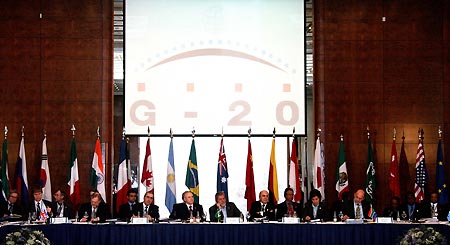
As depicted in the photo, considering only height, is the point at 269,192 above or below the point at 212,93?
below

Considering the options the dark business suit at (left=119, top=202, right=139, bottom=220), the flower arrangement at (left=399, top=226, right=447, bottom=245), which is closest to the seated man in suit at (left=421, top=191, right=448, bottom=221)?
the flower arrangement at (left=399, top=226, right=447, bottom=245)

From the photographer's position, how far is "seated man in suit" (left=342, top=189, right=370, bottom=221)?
11836 millimetres

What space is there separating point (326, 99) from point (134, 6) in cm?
347

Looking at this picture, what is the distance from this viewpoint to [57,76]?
13305mm

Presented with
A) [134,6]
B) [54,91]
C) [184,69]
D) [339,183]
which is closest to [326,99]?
[339,183]

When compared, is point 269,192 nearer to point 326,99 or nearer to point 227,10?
point 326,99

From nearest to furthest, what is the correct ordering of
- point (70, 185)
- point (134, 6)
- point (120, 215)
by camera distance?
1. point (120, 215)
2. point (70, 185)
3. point (134, 6)

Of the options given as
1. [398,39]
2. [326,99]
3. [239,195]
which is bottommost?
[239,195]

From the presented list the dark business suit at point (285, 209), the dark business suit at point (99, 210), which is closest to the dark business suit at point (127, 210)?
the dark business suit at point (99, 210)

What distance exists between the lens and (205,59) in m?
13.6

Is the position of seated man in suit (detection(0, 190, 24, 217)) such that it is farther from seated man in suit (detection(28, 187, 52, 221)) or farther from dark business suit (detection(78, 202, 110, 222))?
dark business suit (detection(78, 202, 110, 222))

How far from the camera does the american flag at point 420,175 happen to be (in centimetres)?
1288

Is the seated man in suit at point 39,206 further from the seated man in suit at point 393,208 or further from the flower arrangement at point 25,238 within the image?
the seated man in suit at point 393,208

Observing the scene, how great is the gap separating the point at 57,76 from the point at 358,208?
5.17 m
